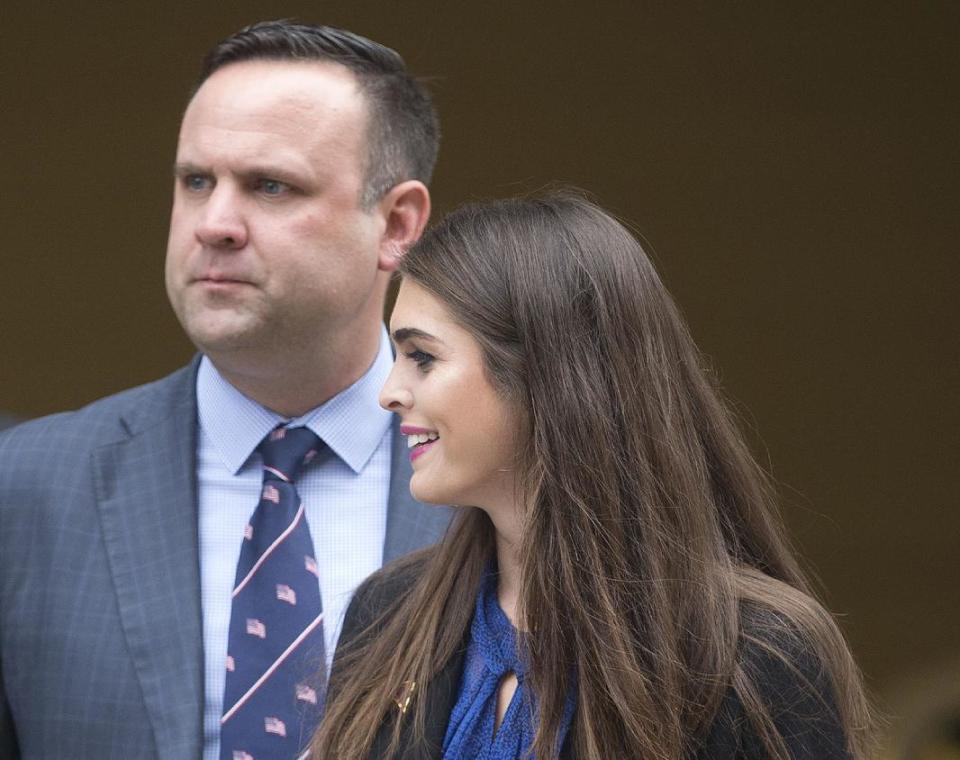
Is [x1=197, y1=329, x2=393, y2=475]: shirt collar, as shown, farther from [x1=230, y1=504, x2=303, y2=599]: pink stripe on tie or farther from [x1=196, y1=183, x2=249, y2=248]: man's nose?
[x1=196, y1=183, x2=249, y2=248]: man's nose

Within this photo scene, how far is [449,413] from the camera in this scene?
1.90 metres

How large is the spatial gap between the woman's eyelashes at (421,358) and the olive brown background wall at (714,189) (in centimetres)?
283

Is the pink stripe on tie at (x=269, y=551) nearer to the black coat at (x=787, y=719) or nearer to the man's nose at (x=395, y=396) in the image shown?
the man's nose at (x=395, y=396)

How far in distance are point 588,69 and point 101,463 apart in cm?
273

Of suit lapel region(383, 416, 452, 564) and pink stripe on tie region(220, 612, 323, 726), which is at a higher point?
suit lapel region(383, 416, 452, 564)

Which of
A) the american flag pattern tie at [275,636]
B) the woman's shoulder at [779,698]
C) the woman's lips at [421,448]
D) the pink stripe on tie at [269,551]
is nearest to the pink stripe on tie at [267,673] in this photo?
the american flag pattern tie at [275,636]

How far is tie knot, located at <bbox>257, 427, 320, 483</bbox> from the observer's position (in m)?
2.48

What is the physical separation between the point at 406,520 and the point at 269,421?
0.83 ft

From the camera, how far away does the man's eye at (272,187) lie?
8.13 ft

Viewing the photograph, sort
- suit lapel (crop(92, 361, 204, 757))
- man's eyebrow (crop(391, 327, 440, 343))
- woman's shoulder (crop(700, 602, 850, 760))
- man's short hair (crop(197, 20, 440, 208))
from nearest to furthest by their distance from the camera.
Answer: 1. woman's shoulder (crop(700, 602, 850, 760))
2. man's eyebrow (crop(391, 327, 440, 343))
3. suit lapel (crop(92, 361, 204, 757))
4. man's short hair (crop(197, 20, 440, 208))

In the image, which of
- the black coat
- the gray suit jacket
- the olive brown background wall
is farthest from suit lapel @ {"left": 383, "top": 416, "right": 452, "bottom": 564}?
the olive brown background wall

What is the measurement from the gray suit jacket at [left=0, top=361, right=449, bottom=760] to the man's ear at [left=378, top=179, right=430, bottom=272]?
0.34 meters

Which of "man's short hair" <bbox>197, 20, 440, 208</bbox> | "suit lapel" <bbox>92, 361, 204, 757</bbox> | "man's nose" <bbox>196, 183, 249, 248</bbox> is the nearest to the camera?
"suit lapel" <bbox>92, 361, 204, 757</bbox>

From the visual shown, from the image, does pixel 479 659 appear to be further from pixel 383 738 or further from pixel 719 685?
pixel 719 685
